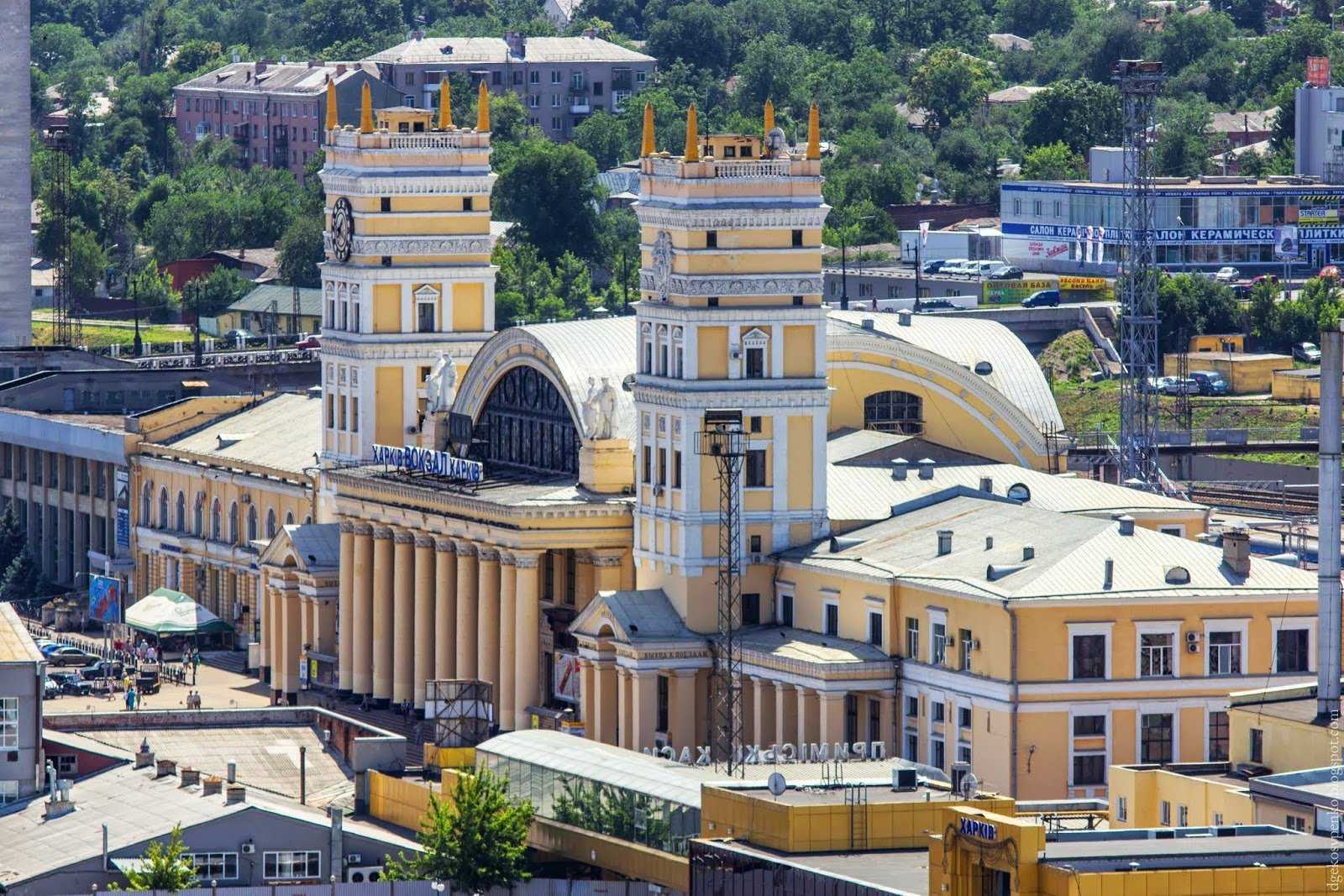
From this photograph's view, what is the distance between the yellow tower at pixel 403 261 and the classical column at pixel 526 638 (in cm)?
1857

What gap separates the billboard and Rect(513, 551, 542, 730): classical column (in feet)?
142

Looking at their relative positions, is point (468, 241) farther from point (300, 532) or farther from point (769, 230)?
point (769, 230)

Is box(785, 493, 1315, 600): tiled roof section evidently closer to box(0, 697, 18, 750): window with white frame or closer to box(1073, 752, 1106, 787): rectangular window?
box(1073, 752, 1106, 787): rectangular window

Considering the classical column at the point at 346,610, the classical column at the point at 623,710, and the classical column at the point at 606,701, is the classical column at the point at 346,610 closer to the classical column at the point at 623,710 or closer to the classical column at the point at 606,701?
the classical column at the point at 606,701

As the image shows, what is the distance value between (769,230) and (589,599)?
15.4 m

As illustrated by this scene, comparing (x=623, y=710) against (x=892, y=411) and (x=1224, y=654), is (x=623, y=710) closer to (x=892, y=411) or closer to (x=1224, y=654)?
(x=892, y=411)

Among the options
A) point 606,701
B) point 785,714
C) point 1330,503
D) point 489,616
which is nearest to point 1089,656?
point 1330,503

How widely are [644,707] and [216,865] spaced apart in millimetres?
23862

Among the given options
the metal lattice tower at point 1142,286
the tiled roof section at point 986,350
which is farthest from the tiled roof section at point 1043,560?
the metal lattice tower at point 1142,286

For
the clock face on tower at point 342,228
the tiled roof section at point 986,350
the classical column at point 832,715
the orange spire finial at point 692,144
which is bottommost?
the classical column at point 832,715

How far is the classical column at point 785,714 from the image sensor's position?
139125 mm

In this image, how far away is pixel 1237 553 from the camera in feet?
438

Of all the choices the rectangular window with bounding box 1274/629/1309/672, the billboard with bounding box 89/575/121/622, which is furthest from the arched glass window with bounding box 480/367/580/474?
the billboard with bounding box 89/575/121/622

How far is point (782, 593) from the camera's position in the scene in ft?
474
